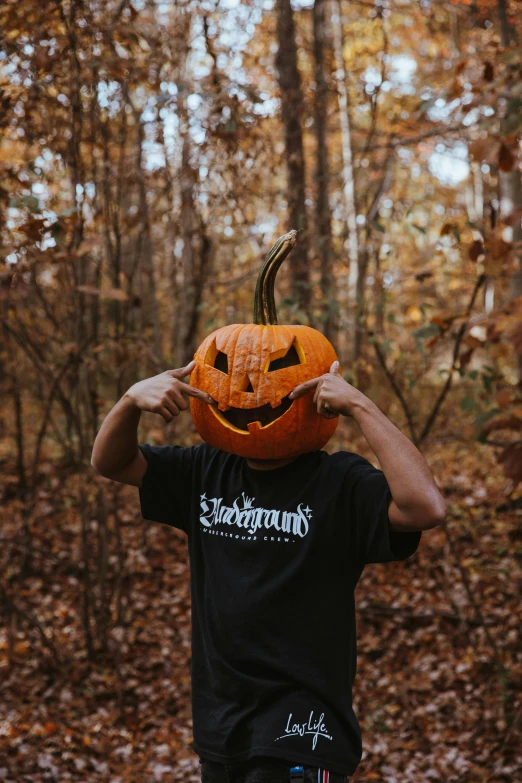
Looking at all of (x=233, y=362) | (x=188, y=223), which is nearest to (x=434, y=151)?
(x=188, y=223)

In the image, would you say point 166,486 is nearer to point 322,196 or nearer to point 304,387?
point 304,387

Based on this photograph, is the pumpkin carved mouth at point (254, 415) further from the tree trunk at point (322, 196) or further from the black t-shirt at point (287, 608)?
the tree trunk at point (322, 196)

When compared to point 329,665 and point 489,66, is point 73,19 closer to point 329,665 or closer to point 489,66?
point 489,66

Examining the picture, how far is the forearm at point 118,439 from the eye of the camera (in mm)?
2514

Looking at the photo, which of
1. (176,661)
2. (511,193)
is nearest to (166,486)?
(176,661)

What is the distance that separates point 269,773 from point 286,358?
1335mm

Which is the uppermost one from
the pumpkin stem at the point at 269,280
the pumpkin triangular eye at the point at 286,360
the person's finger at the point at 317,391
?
the pumpkin stem at the point at 269,280

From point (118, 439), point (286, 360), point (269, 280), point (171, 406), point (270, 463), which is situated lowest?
point (270, 463)

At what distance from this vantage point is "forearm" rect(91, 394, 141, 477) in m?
2.51

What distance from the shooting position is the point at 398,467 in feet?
6.94

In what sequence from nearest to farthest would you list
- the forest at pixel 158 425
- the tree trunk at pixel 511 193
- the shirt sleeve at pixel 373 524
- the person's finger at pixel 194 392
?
the shirt sleeve at pixel 373 524, the person's finger at pixel 194 392, the forest at pixel 158 425, the tree trunk at pixel 511 193

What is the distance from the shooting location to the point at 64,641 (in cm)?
593

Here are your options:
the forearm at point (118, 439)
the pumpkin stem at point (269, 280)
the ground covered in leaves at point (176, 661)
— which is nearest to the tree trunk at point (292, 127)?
the ground covered in leaves at point (176, 661)

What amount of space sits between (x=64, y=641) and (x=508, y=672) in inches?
133
